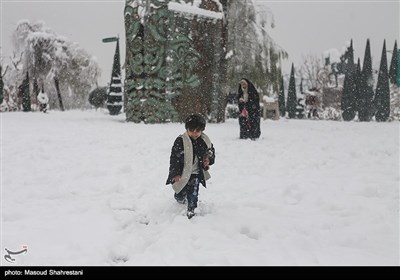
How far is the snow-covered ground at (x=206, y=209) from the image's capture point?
3.04 meters

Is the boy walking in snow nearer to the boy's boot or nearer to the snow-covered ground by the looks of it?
the boy's boot

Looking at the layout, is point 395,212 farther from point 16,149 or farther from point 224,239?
point 16,149

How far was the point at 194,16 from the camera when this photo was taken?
603 inches

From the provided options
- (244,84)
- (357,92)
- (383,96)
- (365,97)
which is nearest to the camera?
(244,84)

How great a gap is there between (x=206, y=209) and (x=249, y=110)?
228 inches

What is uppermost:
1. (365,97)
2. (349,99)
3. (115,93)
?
(115,93)

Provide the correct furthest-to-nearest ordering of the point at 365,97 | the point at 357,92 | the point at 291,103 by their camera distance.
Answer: the point at 291,103, the point at 357,92, the point at 365,97

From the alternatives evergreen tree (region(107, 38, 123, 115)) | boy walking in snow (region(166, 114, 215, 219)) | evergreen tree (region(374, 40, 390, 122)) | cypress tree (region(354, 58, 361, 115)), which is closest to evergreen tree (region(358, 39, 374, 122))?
cypress tree (region(354, 58, 361, 115))

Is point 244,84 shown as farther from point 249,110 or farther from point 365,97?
point 365,97

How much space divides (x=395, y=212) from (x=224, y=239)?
2.00m

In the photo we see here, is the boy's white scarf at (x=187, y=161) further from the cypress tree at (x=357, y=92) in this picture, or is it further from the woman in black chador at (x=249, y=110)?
the cypress tree at (x=357, y=92)

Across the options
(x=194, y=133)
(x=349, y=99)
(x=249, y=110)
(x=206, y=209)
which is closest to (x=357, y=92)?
(x=349, y=99)

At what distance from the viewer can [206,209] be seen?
427cm
